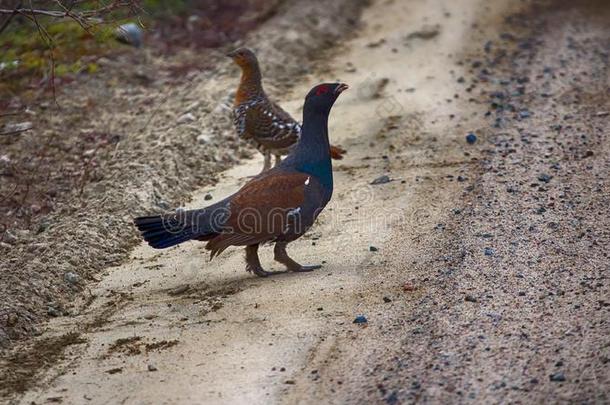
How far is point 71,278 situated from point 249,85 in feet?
10.8

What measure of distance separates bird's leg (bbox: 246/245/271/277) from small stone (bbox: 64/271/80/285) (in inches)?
49.6

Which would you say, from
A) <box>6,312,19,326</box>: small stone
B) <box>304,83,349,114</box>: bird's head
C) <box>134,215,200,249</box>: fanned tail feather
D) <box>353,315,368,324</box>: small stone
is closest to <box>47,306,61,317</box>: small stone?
<box>6,312,19,326</box>: small stone

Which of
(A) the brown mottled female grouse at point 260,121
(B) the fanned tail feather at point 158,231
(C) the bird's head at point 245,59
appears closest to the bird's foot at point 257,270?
(B) the fanned tail feather at point 158,231

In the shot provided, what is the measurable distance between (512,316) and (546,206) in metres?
2.14

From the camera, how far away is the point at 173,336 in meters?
6.85

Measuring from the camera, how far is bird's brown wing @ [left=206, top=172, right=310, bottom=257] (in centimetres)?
763

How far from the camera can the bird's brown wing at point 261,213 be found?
301 inches

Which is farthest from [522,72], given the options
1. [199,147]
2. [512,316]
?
[512,316]

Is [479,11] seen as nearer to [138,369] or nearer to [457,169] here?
[457,169]

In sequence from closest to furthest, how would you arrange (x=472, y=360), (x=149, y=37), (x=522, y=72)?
(x=472, y=360)
(x=522, y=72)
(x=149, y=37)

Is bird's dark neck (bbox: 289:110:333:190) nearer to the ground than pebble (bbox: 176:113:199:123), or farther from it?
farther from it

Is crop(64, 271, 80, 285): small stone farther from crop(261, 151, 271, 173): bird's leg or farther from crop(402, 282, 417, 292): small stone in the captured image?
crop(261, 151, 271, 173): bird's leg

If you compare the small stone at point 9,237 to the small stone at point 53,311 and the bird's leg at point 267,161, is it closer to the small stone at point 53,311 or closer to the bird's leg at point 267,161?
the small stone at point 53,311

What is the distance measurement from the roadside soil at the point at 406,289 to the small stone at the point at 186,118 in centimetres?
117
